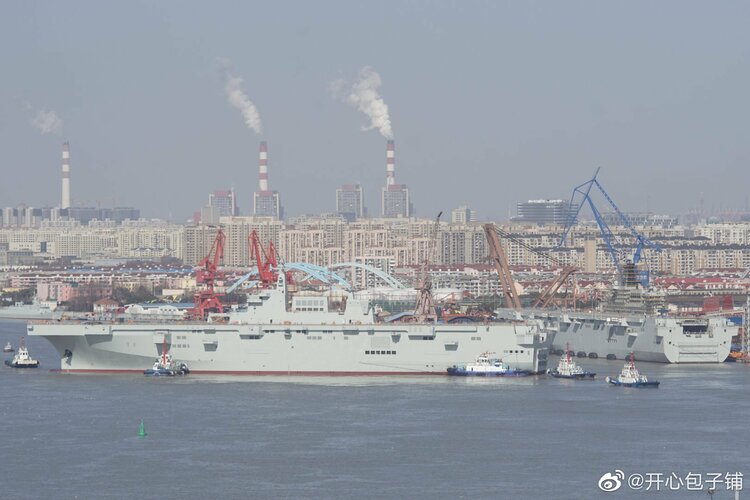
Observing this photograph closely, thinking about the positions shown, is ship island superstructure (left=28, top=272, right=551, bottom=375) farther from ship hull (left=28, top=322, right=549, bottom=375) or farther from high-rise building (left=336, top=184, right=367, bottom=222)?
high-rise building (left=336, top=184, right=367, bottom=222)

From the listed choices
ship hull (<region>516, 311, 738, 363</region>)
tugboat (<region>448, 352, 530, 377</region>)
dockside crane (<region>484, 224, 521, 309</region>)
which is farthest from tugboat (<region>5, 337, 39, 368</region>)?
dockside crane (<region>484, 224, 521, 309</region>)

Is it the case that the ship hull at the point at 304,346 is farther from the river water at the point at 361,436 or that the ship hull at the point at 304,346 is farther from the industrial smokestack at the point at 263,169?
the industrial smokestack at the point at 263,169

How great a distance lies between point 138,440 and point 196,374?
9.81m

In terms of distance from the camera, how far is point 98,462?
91.2ft

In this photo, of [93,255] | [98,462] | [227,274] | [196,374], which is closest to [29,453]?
[98,462]

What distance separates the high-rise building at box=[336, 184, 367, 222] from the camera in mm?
176000

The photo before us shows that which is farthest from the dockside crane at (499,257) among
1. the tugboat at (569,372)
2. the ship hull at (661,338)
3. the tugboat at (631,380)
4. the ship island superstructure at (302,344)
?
the tugboat at (631,380)

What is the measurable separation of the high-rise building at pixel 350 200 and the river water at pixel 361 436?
136753mm

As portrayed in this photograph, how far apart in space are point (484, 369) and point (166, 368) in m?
6.72

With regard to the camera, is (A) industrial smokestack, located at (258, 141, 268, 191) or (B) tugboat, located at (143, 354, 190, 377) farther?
(A) industrial smokestack, located at (258, 141, 268, 191)

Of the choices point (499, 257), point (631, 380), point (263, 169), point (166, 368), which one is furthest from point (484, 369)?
point (263, 169)

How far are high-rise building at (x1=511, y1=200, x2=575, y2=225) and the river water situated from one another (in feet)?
375

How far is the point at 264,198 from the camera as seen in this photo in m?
150

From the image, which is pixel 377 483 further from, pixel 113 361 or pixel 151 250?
pixel 151 250
